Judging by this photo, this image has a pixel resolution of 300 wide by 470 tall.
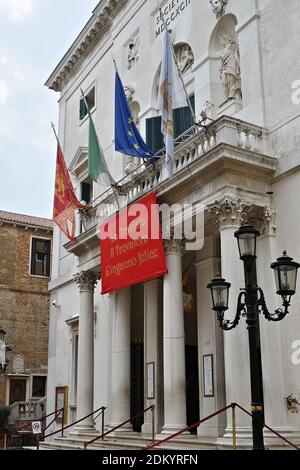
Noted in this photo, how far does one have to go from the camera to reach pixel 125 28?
21.6 meters

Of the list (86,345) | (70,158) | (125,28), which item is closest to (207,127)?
(86,345)

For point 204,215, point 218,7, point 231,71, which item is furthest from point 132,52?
point 204,215

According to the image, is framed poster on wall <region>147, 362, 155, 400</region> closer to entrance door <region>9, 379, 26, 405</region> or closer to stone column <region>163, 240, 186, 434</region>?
stone column <region>163, 240, 186, 434</region>

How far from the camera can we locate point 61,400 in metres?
22.2

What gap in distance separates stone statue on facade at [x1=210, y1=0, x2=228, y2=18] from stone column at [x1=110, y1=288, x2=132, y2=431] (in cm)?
782

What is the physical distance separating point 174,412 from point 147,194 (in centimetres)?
505

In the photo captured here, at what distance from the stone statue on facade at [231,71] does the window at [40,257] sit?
21.5 meters

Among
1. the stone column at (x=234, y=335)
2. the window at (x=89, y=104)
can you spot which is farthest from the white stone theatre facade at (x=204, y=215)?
the window at (x=89, y=104)

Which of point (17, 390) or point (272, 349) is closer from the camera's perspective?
point (272, 349)

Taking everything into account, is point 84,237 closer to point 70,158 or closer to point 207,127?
point 207,127

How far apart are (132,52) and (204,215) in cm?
944

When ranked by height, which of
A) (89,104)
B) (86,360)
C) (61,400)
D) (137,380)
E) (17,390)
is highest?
Answer: (89,104)

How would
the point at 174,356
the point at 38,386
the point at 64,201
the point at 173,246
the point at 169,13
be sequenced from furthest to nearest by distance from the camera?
1. the point at 38,386
2. the point at 64,201
3. the point at 169,13
4. the point at 173,246
5. the point at 174,356

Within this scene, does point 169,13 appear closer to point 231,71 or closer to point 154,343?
point 231,71
